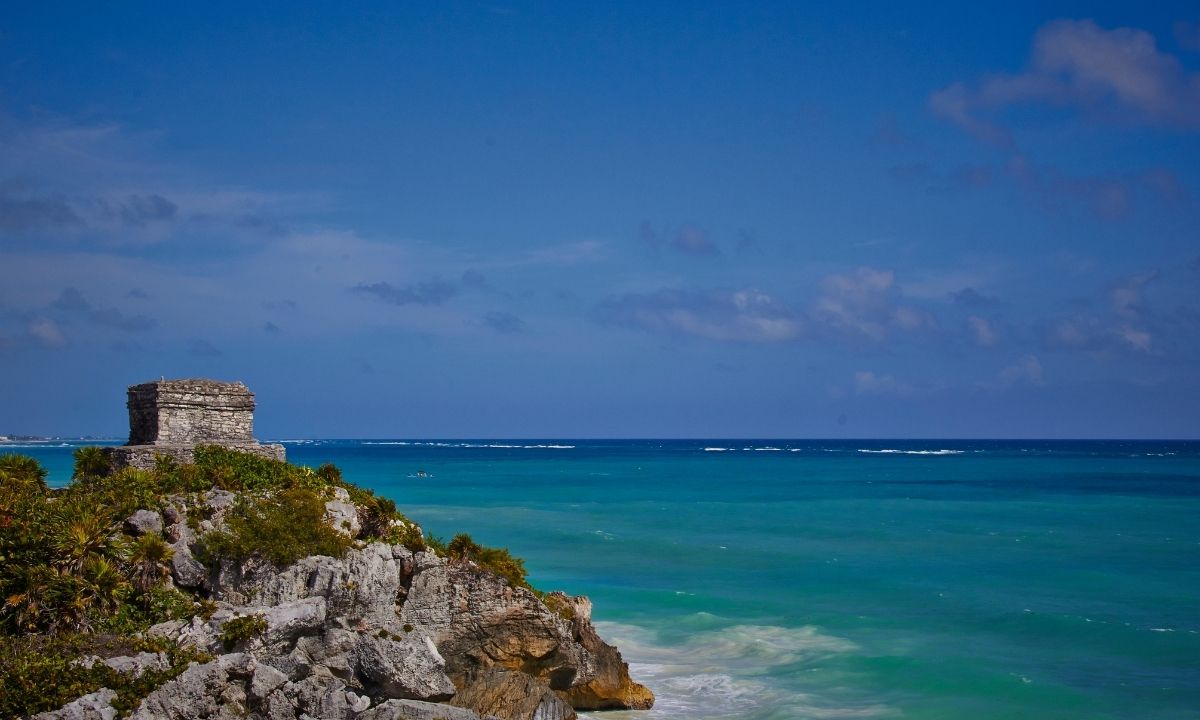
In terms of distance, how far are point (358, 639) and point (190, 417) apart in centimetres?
779

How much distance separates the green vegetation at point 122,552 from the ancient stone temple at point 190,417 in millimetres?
1064

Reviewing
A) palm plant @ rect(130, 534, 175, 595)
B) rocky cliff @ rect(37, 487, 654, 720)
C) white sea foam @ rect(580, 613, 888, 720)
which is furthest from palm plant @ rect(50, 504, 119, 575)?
white sea foam @ rect(580, 613, 888, 720)

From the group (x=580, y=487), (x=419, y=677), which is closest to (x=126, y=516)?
(x=419, y=677)

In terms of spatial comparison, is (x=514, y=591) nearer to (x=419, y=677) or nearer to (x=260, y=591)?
(x=419, y=677)

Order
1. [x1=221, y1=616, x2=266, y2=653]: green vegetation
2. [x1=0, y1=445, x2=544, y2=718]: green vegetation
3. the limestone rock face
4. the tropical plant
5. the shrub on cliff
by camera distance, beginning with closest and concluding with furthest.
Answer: the limestone rock face, [x1=0, y1=445, x2=544, y2=718]: green vegetation, [x1=221, y1=616, x2=266, y2=653]: green vegetation, the shrub on cliff, the tropical plant

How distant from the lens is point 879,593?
2841cm

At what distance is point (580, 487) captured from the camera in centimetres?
6812

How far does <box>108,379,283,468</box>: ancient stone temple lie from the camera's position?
782 inches

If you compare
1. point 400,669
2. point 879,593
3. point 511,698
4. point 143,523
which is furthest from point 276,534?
point 879,593

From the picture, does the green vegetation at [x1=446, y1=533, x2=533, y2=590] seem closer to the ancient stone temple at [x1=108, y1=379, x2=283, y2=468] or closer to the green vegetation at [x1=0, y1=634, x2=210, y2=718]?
the ancient stone temple at [x1=108, y1=379, x2=283, y2=468]

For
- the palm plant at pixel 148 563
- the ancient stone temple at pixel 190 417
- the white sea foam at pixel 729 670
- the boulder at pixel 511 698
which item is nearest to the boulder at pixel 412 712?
the boulder at pixel 511 698

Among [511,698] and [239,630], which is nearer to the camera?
[239,630]

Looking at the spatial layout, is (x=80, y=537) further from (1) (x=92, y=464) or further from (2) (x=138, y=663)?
(1) (x=92, y=464)

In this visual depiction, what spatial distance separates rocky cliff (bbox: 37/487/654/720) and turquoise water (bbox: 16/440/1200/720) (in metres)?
1.77
